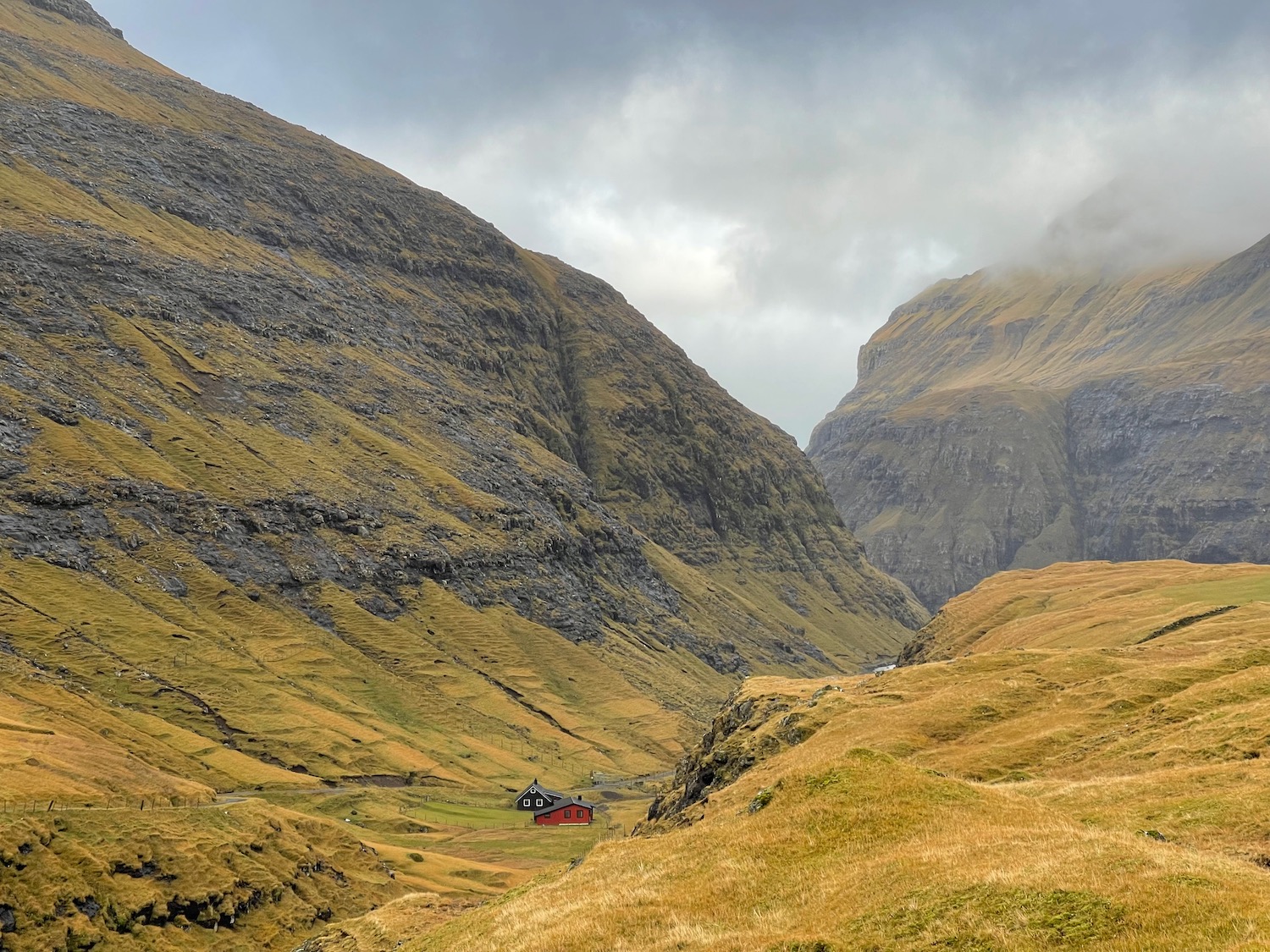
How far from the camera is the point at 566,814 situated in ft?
518

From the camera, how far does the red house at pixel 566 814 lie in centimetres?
15575

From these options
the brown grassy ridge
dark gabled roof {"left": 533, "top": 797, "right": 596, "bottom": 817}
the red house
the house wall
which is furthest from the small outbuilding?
the brown grassy ridge

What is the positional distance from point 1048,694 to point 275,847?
71.1m

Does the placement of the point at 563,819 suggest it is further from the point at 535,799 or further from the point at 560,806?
the point at 535,799

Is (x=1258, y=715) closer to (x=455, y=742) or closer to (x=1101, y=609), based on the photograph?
(x=1101, y=609)

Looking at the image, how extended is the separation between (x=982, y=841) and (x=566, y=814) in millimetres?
139899

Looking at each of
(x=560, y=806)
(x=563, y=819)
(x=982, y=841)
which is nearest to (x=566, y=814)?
(x=563, y=819)

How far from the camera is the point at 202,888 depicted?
78.4 m

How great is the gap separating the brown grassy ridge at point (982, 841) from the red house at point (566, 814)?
319 feet

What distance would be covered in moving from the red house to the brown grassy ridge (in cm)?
9722

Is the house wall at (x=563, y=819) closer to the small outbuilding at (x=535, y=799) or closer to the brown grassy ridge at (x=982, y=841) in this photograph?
the small outbuilding at (x=535, y=799)

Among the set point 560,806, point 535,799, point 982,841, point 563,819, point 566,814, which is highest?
point 982,841

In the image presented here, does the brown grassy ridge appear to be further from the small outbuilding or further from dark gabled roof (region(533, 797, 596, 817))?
the small outbuilding

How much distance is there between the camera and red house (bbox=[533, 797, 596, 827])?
6132 inches
